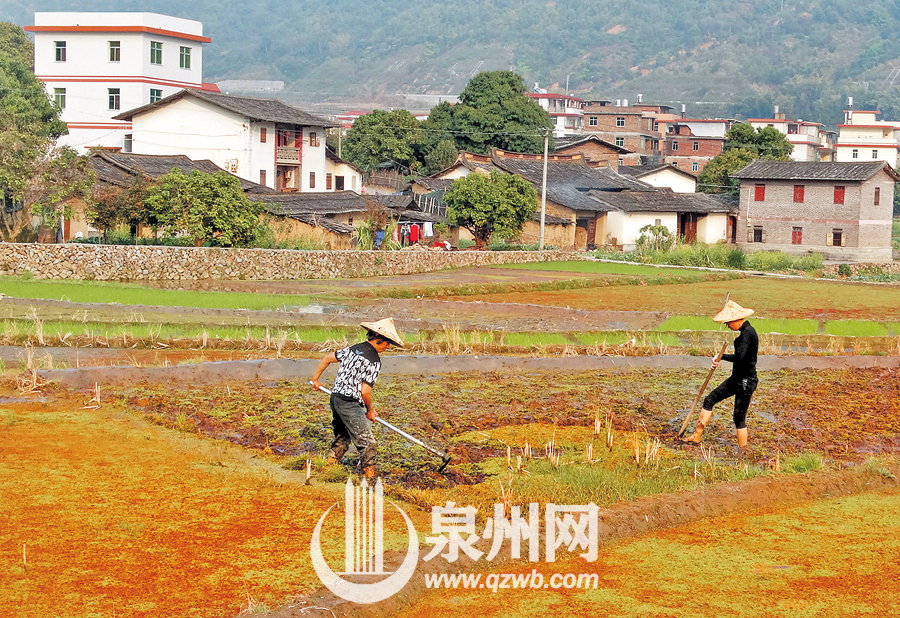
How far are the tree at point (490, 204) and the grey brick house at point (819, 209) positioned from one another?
16273mm

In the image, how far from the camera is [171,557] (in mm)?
6977

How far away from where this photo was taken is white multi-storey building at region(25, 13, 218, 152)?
195 ft

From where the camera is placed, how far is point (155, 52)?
6106 cm

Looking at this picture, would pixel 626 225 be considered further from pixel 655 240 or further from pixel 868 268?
pixel 868 268

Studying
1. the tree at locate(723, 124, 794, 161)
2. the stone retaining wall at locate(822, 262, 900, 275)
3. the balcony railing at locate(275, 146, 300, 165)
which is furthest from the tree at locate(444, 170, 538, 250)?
the tree at locate(723, 124, 794, 161)

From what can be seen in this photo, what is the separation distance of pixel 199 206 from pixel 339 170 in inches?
1012

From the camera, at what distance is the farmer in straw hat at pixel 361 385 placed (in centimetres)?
915

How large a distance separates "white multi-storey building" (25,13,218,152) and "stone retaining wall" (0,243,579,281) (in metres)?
28.9

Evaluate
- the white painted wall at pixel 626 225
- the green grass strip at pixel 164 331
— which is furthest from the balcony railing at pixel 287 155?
the green grass strip at pixel 164 331

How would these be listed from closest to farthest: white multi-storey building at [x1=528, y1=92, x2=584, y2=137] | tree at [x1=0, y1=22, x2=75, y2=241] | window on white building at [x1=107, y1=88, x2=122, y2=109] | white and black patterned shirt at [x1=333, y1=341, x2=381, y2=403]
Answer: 1. white and black patterned shirt at [x1=333, y1=341, x2=381, y2=403]
2. tree at [x1=0, y1=22, x2=75, y2=241]
3. window on white building at [x1=107, y1=88, x2=122, y2=109]
4. white multi-storey building at [x1=528, y1=92, x2=584, y2=137]

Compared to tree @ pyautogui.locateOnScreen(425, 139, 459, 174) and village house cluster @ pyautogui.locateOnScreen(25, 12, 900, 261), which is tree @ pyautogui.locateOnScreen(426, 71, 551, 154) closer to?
tree @ pyautogui.locateOnScreen(425, 139, 459, 174)

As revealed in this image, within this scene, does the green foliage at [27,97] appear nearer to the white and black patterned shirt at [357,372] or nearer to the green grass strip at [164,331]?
the green grass strip at [164,331]

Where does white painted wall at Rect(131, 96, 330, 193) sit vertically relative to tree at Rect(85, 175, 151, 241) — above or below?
above

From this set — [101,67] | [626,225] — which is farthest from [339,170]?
[626,225]
